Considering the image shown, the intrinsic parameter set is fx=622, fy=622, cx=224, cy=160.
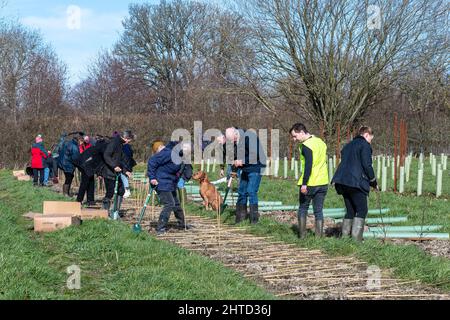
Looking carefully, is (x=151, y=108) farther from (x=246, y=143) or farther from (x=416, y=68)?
(x=246, y=143)

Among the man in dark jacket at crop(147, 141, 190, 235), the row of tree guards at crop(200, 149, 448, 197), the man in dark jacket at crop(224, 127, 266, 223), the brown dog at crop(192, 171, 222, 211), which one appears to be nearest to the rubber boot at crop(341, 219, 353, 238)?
the man in dark jacket at crop(224, 127, 266, 223)

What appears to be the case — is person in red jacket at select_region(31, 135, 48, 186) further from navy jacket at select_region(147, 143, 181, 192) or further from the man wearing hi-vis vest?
the man wearing hi-vis vest

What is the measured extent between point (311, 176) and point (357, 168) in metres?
0.70

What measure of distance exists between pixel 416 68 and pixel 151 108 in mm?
22564

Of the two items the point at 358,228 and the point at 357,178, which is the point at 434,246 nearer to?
the point at 358,228

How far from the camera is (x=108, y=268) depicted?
6.88 meters

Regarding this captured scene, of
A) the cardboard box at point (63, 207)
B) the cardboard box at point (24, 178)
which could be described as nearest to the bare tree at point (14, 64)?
the cardboard box at point (24, 178)

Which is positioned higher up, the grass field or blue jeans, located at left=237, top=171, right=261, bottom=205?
blue jeans, located at left=237, top=171, right=261, bottom=205

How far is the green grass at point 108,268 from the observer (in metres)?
5.71

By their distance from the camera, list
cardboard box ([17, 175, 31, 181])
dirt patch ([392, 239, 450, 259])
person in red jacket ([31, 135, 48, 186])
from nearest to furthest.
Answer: dirt patch ([392, 239, 450, 259])
person in red jacket ([31, 135, 48, 186])
cardboard box ([17, 175, 31, 181])

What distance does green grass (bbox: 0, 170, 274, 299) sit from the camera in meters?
5.71

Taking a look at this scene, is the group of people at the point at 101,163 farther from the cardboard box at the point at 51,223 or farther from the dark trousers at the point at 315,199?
the dark trousers at the point at 315,199

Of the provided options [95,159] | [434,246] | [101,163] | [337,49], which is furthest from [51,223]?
[337,49]
